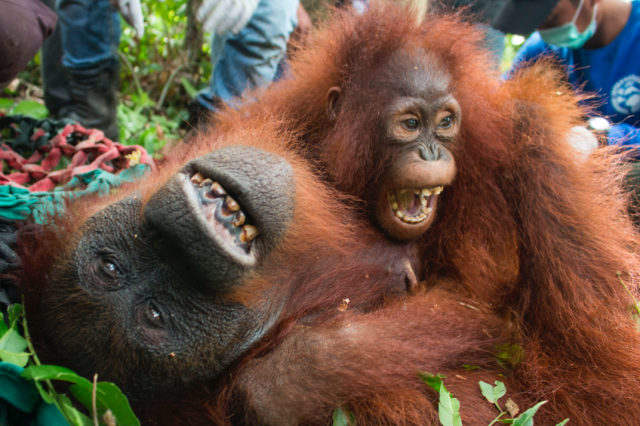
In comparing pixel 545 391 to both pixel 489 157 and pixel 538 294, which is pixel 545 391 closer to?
pixel 538 294

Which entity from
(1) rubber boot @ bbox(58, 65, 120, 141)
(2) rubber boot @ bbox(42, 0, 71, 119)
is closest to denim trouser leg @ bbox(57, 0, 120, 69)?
(1) rubber boot @ bbox(58, 65, 120, 141)

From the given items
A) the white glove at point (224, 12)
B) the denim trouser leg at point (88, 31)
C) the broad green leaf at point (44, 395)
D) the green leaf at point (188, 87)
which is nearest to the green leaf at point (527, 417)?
the broad green leaf at point (44, 395)

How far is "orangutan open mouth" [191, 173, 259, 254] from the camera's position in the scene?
1.23 m

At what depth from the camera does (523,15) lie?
8.16 ft

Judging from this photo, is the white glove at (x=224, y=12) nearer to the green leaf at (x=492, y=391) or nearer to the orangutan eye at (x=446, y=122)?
the orangutan eye at (x=446, y=122)

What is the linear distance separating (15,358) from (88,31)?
9.90ft

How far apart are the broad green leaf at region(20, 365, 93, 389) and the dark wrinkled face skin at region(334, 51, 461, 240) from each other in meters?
1.13

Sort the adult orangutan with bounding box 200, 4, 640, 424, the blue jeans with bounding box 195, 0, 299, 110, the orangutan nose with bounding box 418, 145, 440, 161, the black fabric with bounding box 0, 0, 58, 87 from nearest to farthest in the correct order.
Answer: the adult orangutan with bounding box 200, 4, 640, 424
the orangutan nose with bounding box 418, 145, 440, 161
the black fabric with bounding box 0, 0, 58, 87
the blue jeans with bounding box 195, 0, 299, 110

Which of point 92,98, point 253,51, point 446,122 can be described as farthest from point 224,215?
point 92,98

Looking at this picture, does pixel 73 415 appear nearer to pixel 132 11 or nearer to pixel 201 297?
pixel 201 297

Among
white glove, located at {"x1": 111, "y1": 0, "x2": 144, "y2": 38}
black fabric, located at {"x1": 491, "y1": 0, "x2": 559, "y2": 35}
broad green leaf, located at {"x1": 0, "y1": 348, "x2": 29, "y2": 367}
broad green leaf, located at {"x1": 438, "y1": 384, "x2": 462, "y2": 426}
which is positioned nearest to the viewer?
broad green leaf, located at {"x1": 0, "y1": 348, "x2": 29, "y2": 367}

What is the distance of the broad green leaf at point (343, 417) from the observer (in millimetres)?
1317

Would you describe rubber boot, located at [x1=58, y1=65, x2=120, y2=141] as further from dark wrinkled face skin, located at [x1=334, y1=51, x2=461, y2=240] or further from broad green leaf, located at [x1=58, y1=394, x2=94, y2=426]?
broad green leaf, located at [x1=58, y1=394, x2=94, y2=426]

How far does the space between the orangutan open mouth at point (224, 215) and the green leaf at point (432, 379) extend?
69 cm
